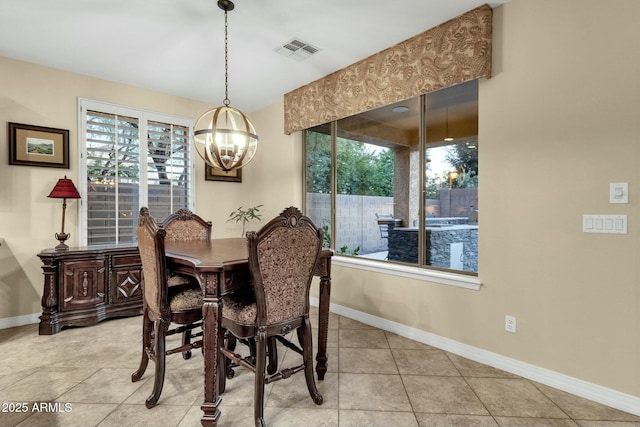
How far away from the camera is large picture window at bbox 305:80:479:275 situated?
8.96ft

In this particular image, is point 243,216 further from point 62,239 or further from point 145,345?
point 145,345

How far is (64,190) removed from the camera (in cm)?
319

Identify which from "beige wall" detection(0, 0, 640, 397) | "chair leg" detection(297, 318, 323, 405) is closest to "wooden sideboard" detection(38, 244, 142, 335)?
"chair leg" detection(297, 318, 323, 405)

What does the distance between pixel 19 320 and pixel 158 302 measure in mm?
2661

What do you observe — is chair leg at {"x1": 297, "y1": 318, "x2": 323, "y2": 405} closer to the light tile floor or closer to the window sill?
the light tile floor

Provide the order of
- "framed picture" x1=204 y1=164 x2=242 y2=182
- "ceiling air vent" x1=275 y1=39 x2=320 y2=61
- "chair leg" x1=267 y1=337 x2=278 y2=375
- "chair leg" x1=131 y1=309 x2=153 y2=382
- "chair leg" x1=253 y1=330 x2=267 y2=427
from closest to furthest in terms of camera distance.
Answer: "chair leg" x1=253 y1=330 x2=267 y2=427, "chair leg" x1=131 y1=309 x2=153 y2=382, "chair leg" x1=267 y1=337 x2=278 y2=375, "ceiling air vent" x1=275 y1=39 x2=320 y2=61, "framed picture" x1=204 y1=164 x2=242 y2=182

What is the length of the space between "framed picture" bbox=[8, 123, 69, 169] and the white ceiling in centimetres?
72

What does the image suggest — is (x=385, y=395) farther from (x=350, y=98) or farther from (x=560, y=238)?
(x=350, y=98)

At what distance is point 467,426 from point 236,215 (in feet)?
12.7

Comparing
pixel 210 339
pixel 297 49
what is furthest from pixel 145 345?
pixel 297 49

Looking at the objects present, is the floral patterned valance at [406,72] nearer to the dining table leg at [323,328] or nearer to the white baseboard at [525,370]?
the dining table leg at [323,328]

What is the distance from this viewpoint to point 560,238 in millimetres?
2127

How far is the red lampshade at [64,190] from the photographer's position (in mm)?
3156

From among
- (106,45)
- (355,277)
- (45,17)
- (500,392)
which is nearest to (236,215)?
(355,277)
